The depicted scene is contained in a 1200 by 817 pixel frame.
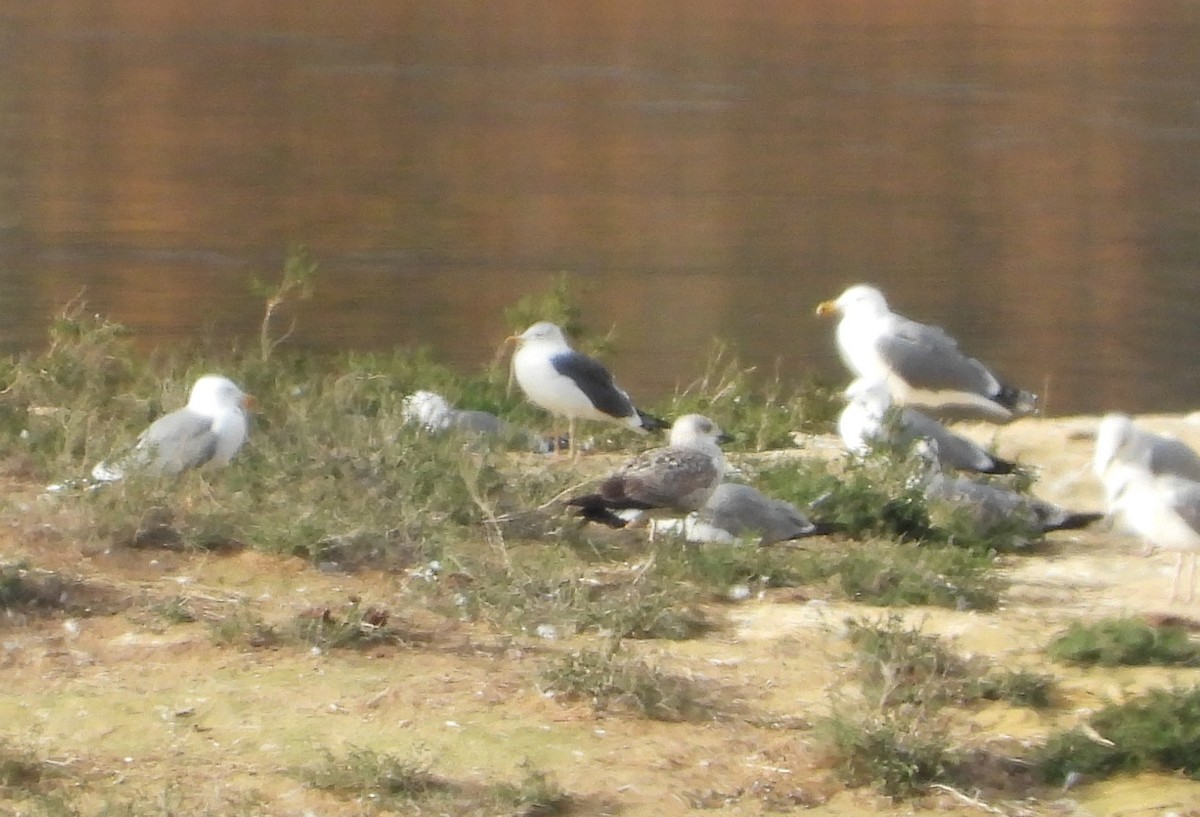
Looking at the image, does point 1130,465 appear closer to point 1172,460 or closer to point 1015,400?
point 1172,460

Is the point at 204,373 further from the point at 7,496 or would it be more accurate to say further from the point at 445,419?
the point at 7,496

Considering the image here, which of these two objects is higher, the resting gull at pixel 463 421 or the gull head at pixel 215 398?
the gull head at pixel 215 398

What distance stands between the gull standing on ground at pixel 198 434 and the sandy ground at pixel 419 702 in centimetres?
53

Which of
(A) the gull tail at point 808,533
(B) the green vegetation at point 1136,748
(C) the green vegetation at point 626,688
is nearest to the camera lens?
(B) the green vegetation at point 1136,748

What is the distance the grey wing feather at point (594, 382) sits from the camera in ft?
27.1

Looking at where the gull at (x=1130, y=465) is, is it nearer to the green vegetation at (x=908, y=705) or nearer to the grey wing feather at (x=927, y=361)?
the green vegetation at (x=908, y=705)

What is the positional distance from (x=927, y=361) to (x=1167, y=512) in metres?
3.52

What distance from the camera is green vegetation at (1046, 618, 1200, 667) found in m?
5.35

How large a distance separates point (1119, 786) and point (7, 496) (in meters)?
3.59

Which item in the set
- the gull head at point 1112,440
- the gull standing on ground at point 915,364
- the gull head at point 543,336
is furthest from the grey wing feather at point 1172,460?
the gull head at point 543,336

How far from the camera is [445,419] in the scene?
775cm

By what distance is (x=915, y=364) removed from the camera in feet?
31.7

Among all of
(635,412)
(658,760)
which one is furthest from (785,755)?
(635,412)

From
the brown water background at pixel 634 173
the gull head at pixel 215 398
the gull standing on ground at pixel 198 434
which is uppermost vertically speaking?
the gull head at pixel 215 398
